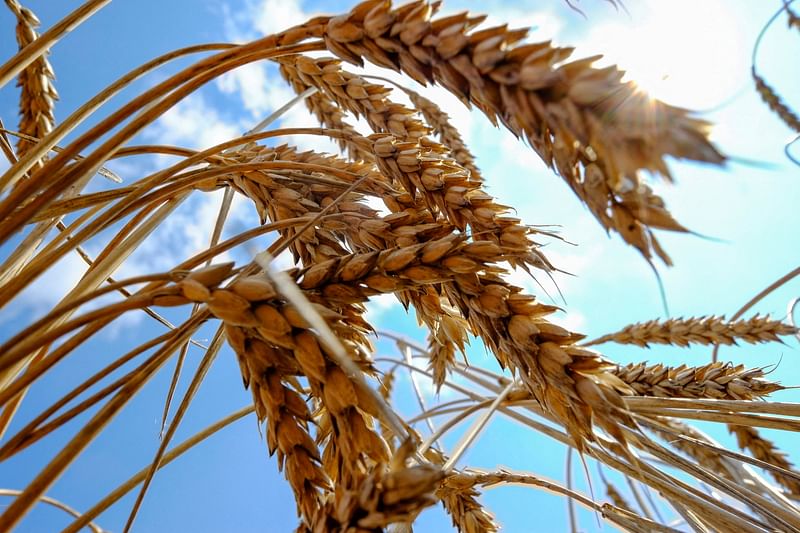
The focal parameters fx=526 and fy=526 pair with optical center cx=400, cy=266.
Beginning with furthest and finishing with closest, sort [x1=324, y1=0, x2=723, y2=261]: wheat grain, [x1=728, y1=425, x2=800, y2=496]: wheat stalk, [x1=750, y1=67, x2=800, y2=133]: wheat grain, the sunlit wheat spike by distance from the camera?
1. [x1=750, y1=67, x2=800, y2=133]: wheat grain
2. [x1=728, y1=425, x2=800, y2=496]: wheat stalk
3. the sunlit wheat spike
4. [x1=324, y1=0, x2=723, y2=261]: wheat grain

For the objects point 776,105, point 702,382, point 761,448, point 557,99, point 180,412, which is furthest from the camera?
point 776,105

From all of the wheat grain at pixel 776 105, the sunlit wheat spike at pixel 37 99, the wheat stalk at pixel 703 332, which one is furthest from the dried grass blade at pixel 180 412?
the wheat grain at pixel 776 105

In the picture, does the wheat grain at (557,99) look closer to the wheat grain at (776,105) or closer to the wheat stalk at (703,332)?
the wheat stalk at (703,332)

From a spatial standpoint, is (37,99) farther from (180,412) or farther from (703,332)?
(703,332)

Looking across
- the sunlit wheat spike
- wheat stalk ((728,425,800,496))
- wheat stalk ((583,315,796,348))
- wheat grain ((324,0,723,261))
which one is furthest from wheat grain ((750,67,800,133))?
the sunlit wheat spike

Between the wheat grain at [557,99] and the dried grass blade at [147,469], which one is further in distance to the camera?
the dried grass blade at [147,469]

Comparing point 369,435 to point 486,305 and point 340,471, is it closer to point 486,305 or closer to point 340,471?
point 340,471

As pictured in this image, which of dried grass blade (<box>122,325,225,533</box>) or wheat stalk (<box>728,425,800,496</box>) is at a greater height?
dried grass blade (<box>122,325,225,533</box>)

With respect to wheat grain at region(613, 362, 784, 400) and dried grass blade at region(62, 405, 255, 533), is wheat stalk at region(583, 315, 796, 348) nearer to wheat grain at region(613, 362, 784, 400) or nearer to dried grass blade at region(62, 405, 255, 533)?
wheat grain at region(613, 362, 784, 400)

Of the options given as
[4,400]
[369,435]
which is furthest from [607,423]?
[4,400]

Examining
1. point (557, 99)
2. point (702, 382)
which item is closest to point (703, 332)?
point (702, 382)

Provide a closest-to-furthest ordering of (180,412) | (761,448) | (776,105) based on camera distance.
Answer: (180,412), (761,448), (776,105)

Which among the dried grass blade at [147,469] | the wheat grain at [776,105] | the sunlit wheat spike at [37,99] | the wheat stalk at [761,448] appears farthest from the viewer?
the wheat grain at [776,105]

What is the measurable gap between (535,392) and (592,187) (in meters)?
0.28
